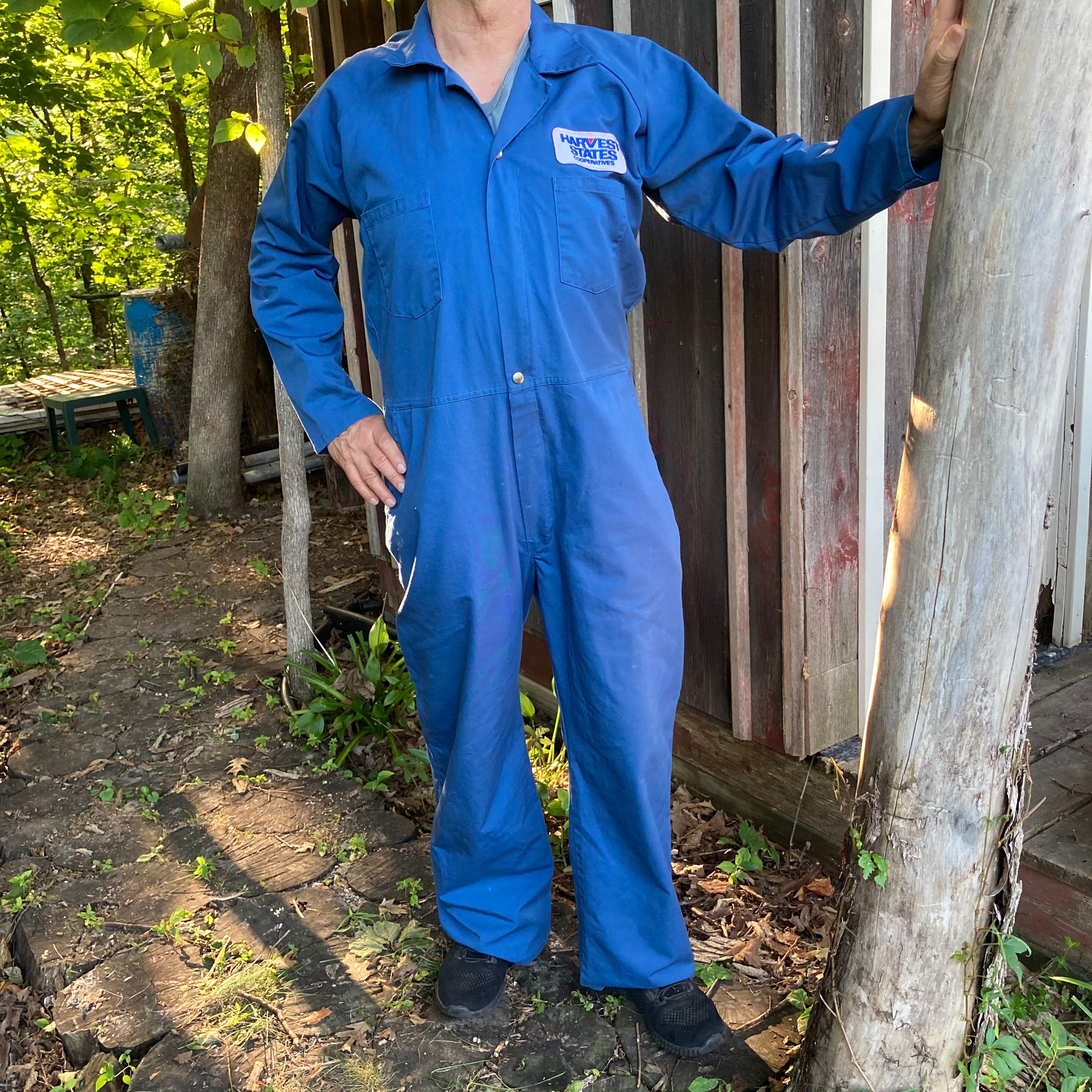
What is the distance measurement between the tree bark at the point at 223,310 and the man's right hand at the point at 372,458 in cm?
448

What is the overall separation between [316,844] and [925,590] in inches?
85.8

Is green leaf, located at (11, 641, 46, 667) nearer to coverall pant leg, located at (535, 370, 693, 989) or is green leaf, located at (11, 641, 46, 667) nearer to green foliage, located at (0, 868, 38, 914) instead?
green foliage, located at (0, 868, 38, 914)

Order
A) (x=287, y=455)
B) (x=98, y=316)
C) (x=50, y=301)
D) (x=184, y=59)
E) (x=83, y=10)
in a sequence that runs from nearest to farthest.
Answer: (x=83, y=10)
(x=184, y=59)
(x=287, y=455)
(x=50, y=301)
(x=98, y=316)

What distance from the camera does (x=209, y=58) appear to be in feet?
10.2

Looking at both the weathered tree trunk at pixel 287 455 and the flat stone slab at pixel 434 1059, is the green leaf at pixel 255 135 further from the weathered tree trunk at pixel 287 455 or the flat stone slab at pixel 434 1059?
the flat stone slab at pixel 434 1059

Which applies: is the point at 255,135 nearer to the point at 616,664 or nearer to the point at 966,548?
the point at 616,664

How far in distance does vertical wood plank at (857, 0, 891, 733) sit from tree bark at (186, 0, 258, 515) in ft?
15.1

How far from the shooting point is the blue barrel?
26.0ft

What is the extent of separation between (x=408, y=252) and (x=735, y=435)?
103cm

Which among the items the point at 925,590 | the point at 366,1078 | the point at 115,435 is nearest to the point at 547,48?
the point at 925,590

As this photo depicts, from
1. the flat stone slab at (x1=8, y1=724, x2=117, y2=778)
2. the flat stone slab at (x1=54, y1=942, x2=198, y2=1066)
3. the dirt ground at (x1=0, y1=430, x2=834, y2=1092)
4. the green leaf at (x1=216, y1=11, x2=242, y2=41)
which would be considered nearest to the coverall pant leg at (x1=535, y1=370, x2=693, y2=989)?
the dirt ground at (x1=0, y1=430, x2=834, y2=1092)

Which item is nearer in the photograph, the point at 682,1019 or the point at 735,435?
the point at 682,1019

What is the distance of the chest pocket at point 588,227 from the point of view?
6.82 ft

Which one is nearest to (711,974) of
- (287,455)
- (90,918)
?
(90,918)
